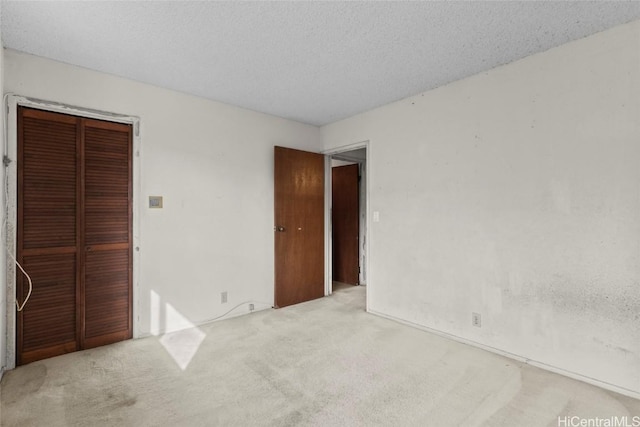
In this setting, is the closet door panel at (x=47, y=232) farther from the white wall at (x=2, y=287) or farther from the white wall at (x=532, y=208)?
the white wall at (x=532, y=208)

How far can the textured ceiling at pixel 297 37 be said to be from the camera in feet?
6.22

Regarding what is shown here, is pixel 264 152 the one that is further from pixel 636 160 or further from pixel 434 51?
pixel 636 160

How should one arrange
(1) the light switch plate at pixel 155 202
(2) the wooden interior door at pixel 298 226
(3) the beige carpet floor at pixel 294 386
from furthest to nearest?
1. (2) the wooden interior door at pixel 298 226
2. (1) the light switch plate at pixel 155 202
3. (3) the beige carpet floor at pixel 294 386

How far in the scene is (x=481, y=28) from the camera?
210cm

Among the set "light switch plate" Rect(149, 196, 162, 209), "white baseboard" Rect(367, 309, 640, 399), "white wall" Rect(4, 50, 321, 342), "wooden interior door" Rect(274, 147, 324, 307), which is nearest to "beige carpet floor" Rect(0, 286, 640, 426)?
"white baseboard" Rect(367, 309, 640, 399)

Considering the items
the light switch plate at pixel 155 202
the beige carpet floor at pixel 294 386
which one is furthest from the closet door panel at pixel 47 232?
the light switch plate at pixel 155 202

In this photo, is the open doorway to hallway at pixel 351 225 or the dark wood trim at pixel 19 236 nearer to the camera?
the dark wood trim at pixel 19 236

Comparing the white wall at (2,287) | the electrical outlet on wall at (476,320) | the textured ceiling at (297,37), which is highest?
the textured ceiling at (297,37)

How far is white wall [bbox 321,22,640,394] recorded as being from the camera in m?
2.07

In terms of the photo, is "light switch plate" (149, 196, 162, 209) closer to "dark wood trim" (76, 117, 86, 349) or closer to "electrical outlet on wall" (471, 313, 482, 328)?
"dark wood trim" (76, 117, 86, 349)

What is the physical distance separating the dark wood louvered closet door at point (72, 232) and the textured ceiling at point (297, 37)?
2.09ft

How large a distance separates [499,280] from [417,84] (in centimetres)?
199

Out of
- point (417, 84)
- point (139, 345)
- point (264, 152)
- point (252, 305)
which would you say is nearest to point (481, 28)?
point (417, 84)

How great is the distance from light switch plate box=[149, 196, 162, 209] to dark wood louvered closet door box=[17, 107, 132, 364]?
0.18 m
